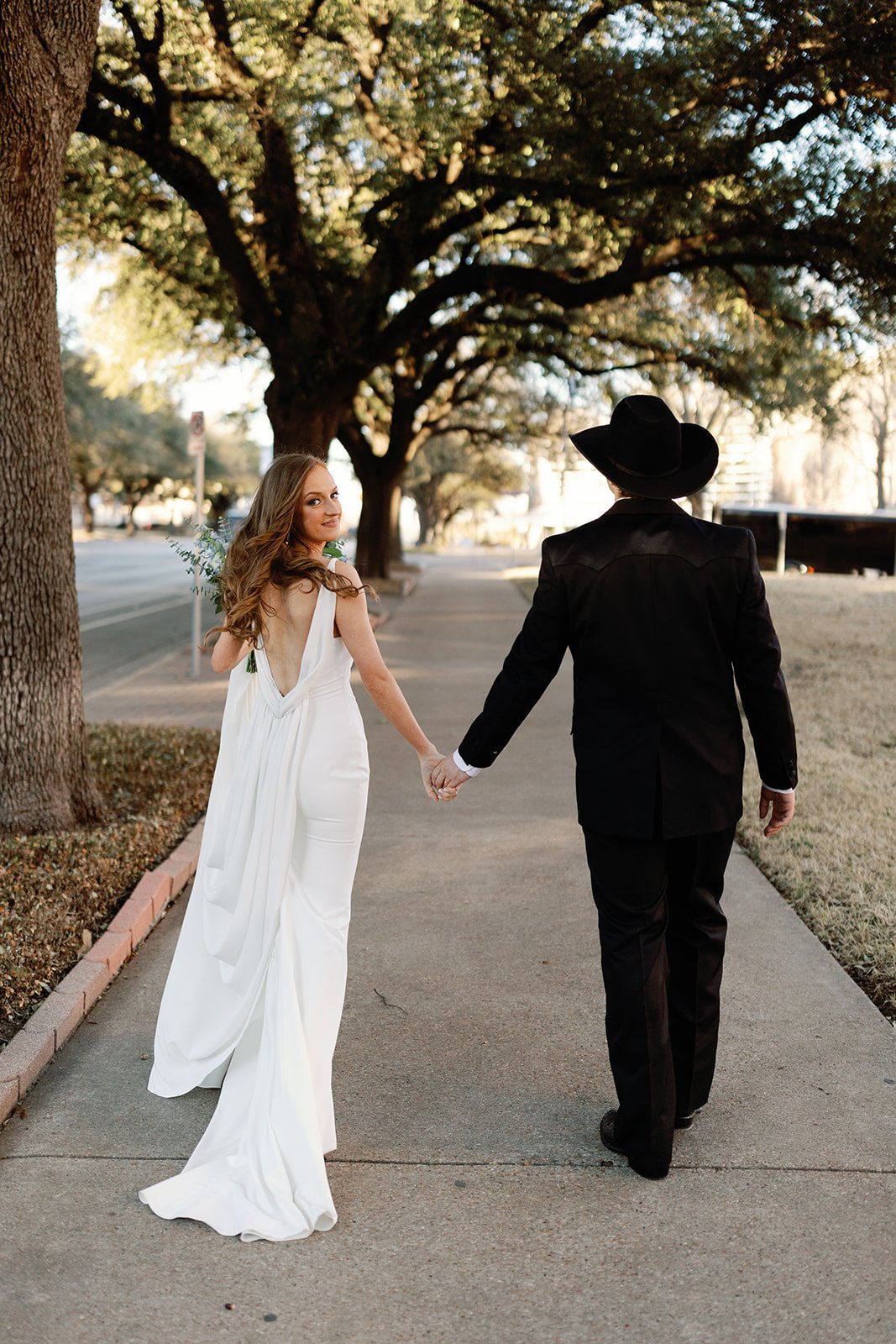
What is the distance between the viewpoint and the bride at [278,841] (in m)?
3.39

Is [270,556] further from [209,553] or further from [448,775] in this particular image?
[209,553]

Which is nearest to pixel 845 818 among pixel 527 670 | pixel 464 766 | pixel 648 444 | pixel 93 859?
pixel 93 859

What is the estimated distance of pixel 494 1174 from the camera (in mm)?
3469

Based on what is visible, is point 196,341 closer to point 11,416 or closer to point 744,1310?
point 11,416

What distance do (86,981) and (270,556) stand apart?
1981 mm

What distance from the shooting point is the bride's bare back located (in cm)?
371

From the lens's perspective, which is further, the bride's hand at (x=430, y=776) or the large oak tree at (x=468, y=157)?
the large oak tree at (x=468, y=157)

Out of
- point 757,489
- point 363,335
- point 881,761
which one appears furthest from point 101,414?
point 757,489

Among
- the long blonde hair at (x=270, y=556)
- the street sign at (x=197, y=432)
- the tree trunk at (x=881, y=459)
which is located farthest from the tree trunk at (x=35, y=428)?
the tree trunk at (x=881, y=459)

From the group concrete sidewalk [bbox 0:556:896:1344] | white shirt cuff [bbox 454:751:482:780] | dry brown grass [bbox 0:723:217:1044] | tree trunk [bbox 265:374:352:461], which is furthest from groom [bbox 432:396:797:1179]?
tree trunk [bbox 265:374:352:461]

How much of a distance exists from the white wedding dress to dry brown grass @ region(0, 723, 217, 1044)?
90 cm

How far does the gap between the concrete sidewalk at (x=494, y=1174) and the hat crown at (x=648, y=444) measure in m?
1.94

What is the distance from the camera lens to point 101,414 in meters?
51.3

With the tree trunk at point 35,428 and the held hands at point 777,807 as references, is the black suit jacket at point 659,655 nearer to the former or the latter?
the held hands at point 777,807
